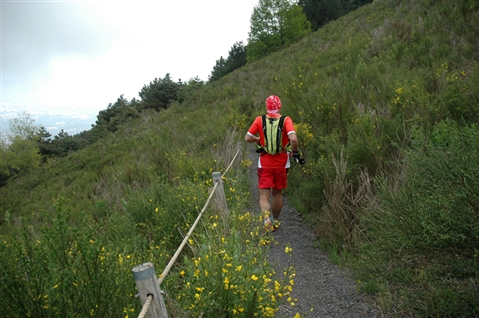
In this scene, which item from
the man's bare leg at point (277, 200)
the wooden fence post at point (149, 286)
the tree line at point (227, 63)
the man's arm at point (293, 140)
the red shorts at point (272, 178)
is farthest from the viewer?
the tree line at point (227, 63)

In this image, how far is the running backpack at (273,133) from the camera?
4672mm

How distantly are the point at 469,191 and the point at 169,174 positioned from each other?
5.89 meters

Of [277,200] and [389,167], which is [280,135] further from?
[389,167]

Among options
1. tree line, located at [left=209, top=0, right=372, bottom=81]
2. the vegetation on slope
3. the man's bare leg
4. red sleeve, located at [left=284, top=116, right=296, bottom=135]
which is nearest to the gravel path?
the vegetation on slope

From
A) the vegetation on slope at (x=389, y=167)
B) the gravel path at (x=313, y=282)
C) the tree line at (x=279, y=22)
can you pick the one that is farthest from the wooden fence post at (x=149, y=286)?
the tree line at (x=279, y=22)

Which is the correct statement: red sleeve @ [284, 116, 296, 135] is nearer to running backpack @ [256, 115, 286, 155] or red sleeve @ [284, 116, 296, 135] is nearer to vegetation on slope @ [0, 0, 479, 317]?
running backpack @ [256, 115, 286, 155]

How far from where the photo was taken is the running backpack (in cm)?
467

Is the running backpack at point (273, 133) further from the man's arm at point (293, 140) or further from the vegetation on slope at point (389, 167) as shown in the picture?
the vegetation on slope at point (389, 167)

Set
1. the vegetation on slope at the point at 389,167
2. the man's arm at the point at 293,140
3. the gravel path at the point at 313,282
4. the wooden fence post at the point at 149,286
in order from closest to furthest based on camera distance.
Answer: the wooden fence post at the point at 149,286 → the vegetation on slope at the point at 389,167 → the gravel path at the point at 313,282 → the man's arm at the point at 293,140

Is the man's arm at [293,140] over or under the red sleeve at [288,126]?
under

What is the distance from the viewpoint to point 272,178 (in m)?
4.92

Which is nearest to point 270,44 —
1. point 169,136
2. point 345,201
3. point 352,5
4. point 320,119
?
point 352,5

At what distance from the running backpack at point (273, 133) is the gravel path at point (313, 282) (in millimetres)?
1281

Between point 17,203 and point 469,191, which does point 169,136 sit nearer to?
point 469,191
